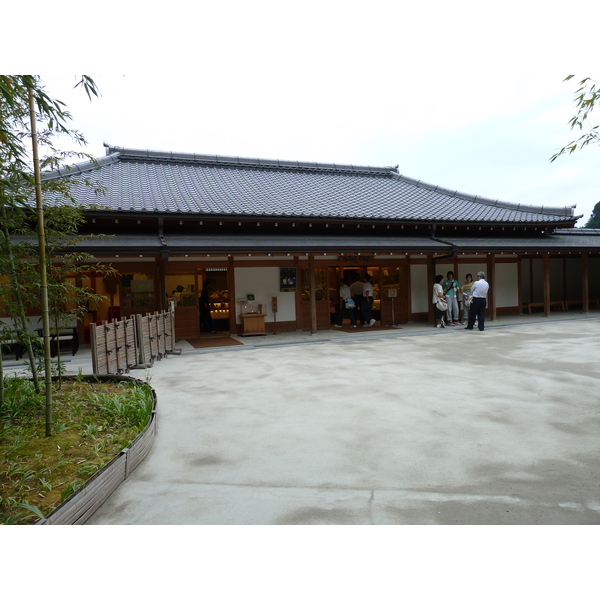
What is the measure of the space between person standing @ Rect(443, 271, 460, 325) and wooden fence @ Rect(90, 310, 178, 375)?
8.07 m

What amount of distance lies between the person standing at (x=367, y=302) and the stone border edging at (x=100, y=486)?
9.93m

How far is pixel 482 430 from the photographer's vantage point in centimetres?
425

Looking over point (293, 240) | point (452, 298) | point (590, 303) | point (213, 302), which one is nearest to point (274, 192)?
point (293, 240)

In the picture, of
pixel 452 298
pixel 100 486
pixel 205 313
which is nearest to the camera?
pixel 100 486

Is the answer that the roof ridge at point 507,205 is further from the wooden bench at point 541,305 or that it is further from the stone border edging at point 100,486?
the stone border edging at point 100,486

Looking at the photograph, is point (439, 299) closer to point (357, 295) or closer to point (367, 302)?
point (367, 302)

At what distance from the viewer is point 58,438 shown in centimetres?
390

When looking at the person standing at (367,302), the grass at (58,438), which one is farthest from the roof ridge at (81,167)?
the grass at (58,438)

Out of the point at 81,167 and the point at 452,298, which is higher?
the point at 81,167

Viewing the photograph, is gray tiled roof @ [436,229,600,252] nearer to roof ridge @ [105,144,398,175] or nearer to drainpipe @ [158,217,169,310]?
roof ridge @ [105,144,398,175]

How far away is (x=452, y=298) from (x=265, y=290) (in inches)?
225

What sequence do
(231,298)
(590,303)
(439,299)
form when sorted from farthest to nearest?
(590,303)
(439,299)
(231,298)

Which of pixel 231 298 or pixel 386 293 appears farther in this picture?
pixel 386 293

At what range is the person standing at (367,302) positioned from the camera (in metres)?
13.2
